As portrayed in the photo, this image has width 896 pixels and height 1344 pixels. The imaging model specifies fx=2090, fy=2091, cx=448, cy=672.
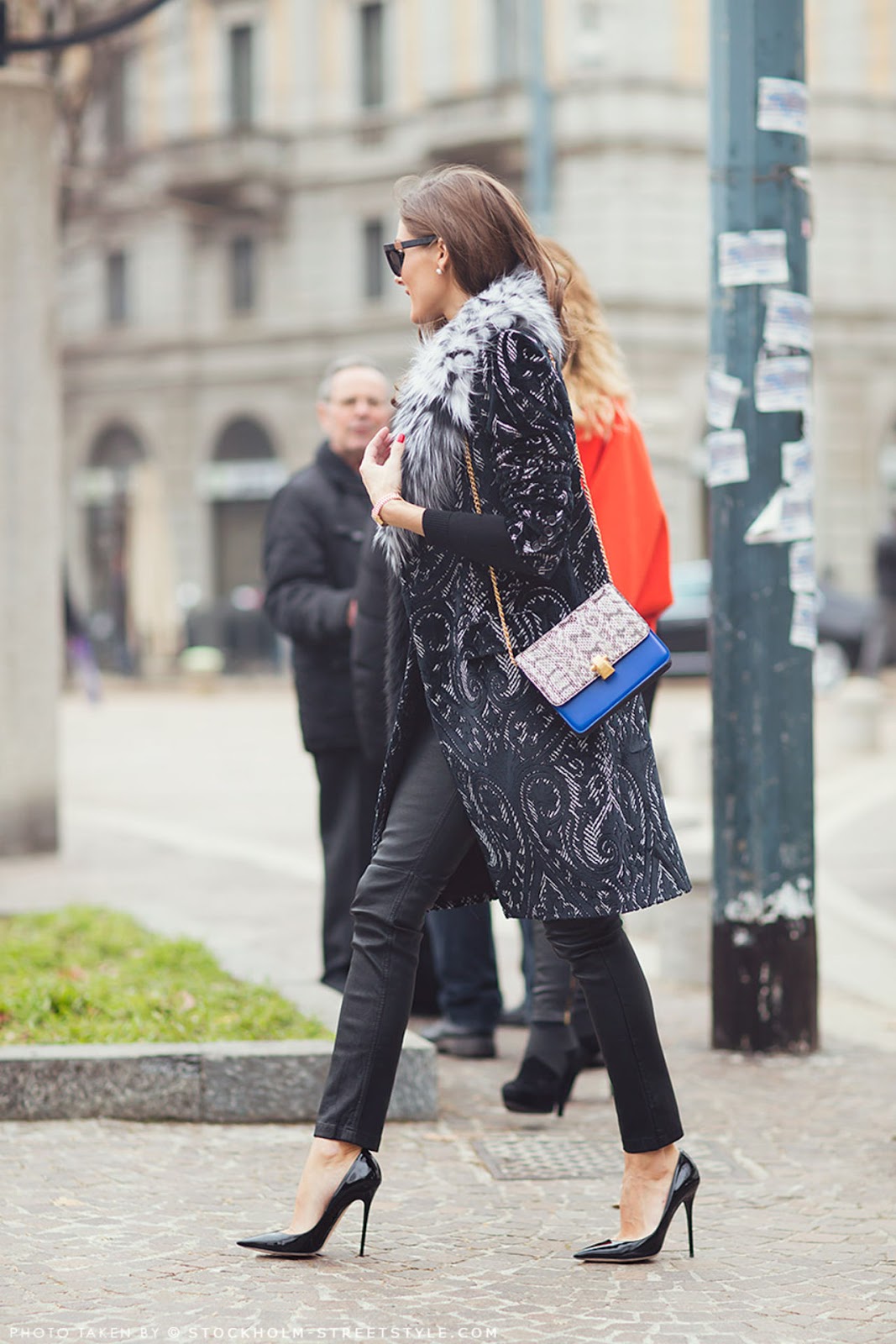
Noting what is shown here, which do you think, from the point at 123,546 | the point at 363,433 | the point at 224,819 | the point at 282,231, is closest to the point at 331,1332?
the point at 363,433

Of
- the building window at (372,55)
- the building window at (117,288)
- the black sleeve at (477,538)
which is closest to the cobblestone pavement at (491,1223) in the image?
the black sleeve at (477,538)

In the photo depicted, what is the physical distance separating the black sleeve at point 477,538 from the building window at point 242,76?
37.6 meters

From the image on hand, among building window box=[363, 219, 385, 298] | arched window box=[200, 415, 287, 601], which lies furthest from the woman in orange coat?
arched window box=[200, 415, 287, 601]

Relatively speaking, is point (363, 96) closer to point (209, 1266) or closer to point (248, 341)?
point (248, 341)

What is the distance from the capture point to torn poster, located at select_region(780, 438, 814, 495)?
5.57 meters

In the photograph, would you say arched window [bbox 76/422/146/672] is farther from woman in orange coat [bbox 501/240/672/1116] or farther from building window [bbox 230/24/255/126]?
woman in orange coat [bbox 501/240/672/1116]

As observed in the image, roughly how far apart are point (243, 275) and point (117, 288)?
3.30m

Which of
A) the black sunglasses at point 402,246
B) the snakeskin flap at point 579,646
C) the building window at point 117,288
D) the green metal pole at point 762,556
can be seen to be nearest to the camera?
the snakeskin flap at point 579,646

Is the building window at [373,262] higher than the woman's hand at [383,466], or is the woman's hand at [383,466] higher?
the building window at [373,262]

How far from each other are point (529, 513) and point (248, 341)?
36.1 metres

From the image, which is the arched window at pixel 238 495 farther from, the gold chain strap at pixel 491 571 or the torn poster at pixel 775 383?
the gold chain strap at pixel 491 571

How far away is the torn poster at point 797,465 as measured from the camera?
5.57m

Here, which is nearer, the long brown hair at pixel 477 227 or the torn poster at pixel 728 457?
the long brown hair at pixel 477 227

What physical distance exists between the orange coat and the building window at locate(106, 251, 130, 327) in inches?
1474
